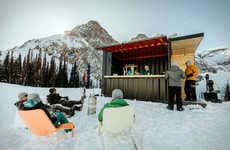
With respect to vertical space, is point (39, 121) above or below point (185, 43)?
below

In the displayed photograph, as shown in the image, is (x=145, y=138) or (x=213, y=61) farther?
(x=213, y=61)

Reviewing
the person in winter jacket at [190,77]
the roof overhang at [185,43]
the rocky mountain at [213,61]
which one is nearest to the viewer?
the person in winter jacket at [190,77]

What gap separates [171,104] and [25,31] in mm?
7641

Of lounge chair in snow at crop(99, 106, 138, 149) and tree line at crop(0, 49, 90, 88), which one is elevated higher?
tree line at crop(0, 49, 90, 88)

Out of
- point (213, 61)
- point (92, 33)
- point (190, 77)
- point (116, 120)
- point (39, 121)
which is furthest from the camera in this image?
point (92, 33)

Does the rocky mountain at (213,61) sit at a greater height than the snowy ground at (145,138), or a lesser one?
greater

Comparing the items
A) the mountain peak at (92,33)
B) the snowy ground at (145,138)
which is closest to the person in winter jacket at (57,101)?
the snowy ground at (145,138)

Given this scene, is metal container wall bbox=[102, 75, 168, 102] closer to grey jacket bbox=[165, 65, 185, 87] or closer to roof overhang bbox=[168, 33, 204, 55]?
grey jacket bbox=[165, 65, 185, 87]

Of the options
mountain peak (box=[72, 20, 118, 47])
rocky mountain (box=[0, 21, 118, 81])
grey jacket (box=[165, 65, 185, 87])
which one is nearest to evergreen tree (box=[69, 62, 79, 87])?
rocky mountain (box=[0, 21, 118, 81])

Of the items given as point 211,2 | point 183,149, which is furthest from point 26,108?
point 211,2

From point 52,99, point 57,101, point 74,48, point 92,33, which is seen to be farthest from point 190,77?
point 92,33

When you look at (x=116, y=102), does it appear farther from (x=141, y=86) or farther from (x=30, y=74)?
(x=30, y=74)

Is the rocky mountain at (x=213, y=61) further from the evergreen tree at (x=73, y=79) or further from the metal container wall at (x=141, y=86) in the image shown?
the metal container wall at (x=141, y=86)

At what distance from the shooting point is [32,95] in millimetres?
2316
